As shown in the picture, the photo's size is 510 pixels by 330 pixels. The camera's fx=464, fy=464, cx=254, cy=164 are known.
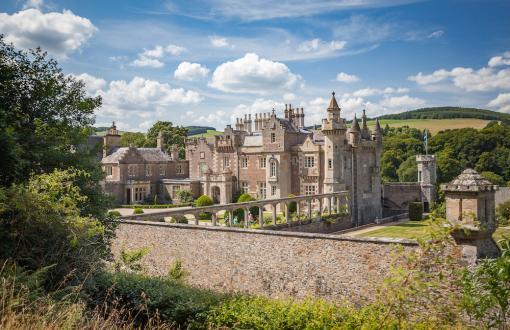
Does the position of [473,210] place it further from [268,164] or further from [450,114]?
[450,114]

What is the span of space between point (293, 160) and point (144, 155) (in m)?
16.0

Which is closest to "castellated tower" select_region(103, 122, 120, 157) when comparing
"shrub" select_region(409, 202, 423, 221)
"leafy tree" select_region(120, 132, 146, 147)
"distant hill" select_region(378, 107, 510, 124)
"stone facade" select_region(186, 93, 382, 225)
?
"stone facade" select_region(186, 93, 382, 225)

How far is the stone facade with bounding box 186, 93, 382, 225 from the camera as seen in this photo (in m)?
34.6

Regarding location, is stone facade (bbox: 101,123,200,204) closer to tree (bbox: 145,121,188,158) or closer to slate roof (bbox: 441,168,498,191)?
tree (bbox: 145,121,188,158)

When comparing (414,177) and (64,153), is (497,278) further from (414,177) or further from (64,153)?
(414,177)

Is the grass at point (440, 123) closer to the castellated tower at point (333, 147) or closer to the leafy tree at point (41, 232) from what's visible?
the castellated tower at point (333, 147)

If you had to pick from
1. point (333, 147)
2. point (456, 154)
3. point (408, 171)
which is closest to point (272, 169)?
point (333, 147)

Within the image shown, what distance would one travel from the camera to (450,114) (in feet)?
334

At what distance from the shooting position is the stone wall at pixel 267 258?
39.5ft

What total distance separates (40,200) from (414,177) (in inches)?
2133

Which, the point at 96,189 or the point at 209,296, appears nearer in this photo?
the point at 209,296

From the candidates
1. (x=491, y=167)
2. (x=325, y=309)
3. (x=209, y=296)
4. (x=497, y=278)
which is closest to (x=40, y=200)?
(x=209, y=296)

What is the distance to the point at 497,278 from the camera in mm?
4480

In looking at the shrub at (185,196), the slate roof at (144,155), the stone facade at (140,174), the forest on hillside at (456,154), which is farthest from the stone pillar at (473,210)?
the forest on hillside at (456,154)
